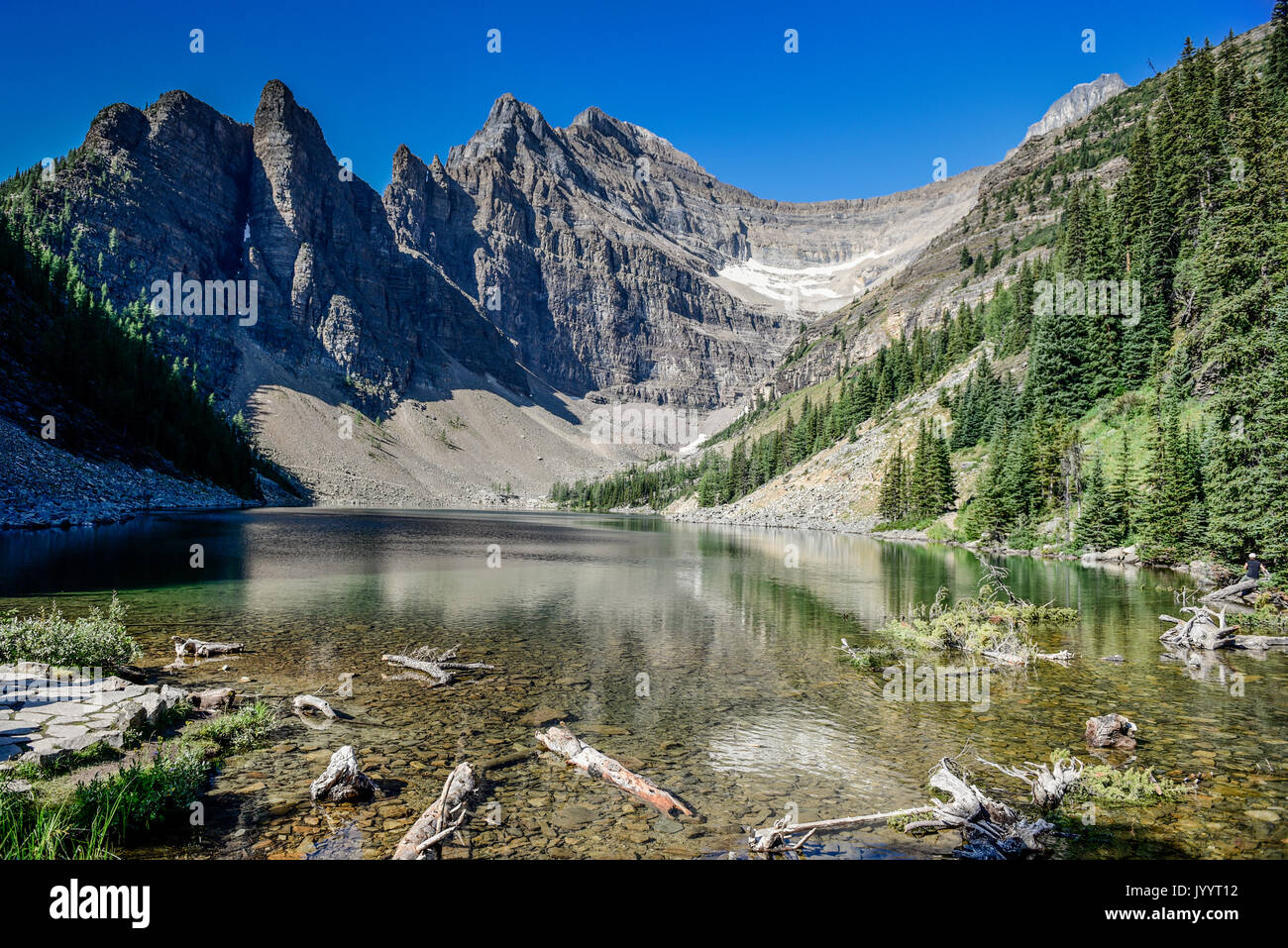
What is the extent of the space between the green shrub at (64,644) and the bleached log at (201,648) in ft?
7.25

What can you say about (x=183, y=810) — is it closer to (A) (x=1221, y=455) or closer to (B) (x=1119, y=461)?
(A) (x=1221, y=455)

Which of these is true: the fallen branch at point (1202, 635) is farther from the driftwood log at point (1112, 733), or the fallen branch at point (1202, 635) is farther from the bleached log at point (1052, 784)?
the bleached log at point (1052, 784)

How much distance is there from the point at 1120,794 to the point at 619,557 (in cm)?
4631

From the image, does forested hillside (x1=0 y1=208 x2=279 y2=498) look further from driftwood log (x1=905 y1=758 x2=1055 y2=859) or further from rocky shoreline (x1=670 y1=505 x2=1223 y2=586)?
rocky shoreline (x1=670 y1=505 x2=1223 y2=586)

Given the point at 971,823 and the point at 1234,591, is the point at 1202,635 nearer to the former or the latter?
the point at 1234,591

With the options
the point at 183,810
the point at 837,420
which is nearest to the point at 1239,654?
the point at 183,810

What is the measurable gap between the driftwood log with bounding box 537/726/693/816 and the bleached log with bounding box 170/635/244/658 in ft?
38.6

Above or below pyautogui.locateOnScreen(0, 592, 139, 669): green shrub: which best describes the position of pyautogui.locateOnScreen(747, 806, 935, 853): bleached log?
below

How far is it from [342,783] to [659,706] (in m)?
7.86

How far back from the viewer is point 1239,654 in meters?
20.7

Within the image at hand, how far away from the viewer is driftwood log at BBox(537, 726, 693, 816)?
32.5 ft

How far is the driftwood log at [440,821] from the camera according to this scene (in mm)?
7867

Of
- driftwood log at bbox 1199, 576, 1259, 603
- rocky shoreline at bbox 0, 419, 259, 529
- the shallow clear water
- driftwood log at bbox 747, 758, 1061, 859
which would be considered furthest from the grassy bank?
rocky shoreline at bbox 0, 419, 259, 529
